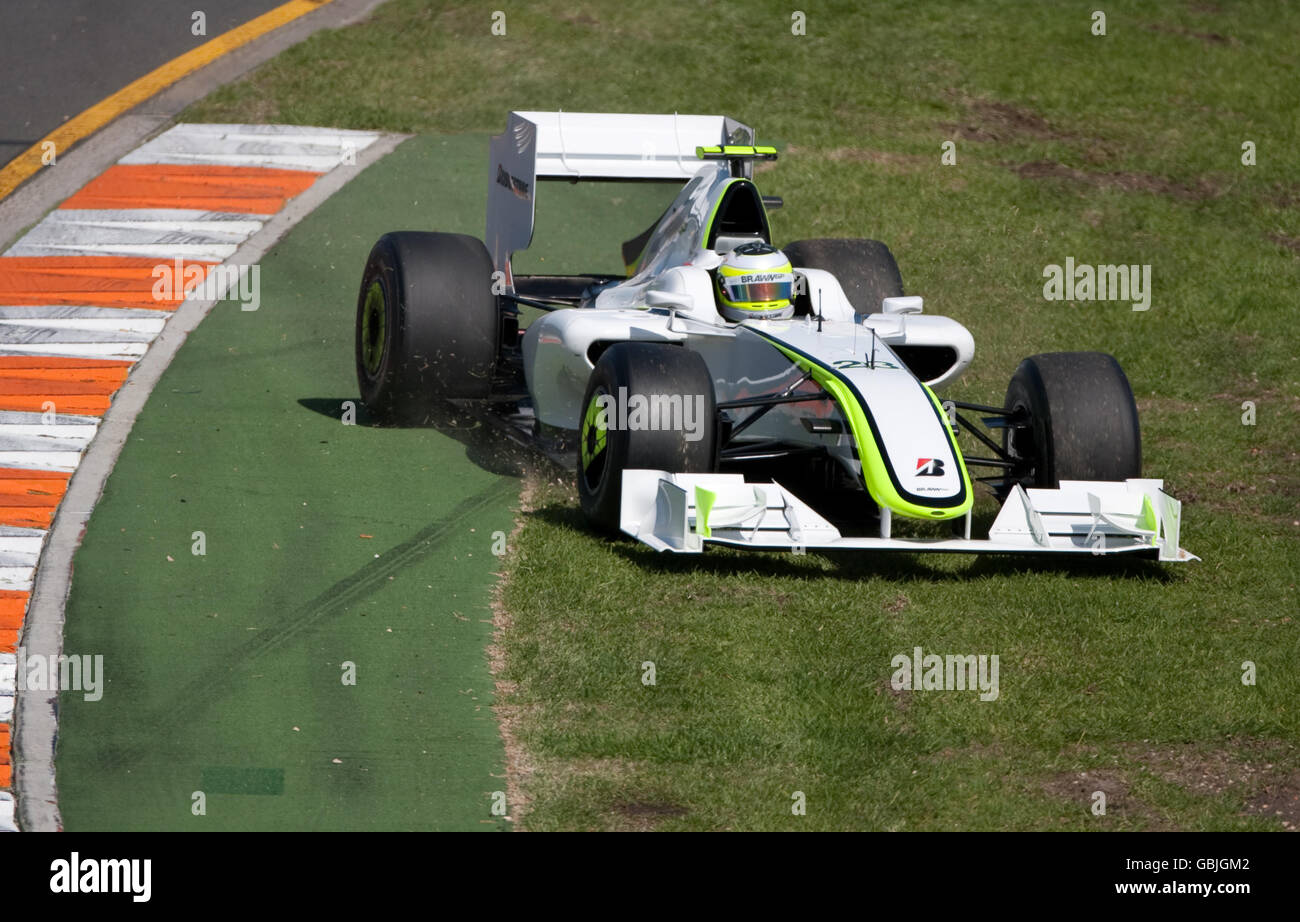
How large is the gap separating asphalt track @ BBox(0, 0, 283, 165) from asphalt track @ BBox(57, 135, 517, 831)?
19.5ft

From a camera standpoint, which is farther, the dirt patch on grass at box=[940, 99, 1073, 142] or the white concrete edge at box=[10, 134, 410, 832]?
the dirt patch on grass at box=[940, 99, 1073, 142]

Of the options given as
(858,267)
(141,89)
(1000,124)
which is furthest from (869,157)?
(141,89)

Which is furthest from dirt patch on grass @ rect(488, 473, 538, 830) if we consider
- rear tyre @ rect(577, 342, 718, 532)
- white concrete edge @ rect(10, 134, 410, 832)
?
white concrete edge @ rect(10, 134, 410, 832)

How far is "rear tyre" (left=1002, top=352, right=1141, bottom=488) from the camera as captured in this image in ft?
32.2

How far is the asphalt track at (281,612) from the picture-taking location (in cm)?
747

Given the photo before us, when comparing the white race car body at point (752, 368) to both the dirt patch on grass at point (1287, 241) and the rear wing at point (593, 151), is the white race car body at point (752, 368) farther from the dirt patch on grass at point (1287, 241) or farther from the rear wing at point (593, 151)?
the dirt patch on grass at point (1287, 241)

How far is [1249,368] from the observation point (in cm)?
1438

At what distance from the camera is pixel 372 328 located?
12.0m

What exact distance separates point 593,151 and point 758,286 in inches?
115

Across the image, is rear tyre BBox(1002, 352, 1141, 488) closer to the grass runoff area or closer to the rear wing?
the grass runoff area

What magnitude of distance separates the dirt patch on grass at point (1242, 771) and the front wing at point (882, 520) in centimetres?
146

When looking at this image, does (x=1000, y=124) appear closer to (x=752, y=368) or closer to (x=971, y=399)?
(x=971, y=399)
